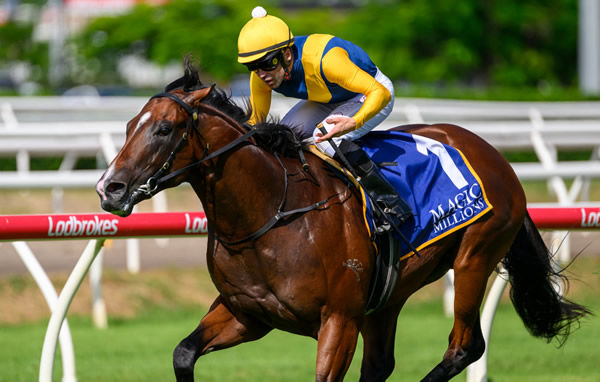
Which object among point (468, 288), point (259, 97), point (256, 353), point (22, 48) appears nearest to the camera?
point (259, 97)

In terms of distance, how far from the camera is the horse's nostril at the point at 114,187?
3.19m

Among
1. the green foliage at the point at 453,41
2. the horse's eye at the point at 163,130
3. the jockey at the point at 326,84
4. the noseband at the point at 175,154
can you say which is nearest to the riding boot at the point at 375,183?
the jockey at the point at 326,84

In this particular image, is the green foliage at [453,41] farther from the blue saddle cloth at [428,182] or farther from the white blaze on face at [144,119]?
the white blaze on face at [144,119]

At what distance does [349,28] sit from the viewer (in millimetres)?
26719

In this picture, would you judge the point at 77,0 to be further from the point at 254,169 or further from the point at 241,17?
the point at 254,169

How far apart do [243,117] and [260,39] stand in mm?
323

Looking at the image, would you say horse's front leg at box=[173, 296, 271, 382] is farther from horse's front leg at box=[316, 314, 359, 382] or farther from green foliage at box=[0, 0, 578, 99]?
green foliage at box=[0, 0, 578, 99]

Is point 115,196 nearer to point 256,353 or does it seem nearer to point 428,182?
point 428,182

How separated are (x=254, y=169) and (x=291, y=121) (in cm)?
57

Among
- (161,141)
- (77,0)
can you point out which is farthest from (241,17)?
(77,0)

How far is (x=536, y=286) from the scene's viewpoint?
4535mm

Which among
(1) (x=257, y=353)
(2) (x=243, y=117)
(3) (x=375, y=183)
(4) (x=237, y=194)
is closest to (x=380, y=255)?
(3) (x=375, y=183)

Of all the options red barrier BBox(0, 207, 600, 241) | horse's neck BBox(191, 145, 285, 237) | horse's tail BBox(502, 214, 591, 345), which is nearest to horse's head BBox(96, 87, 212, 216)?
horse's neck BBox(191, 145, 285, 237)

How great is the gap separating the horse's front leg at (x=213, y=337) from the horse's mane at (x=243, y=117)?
68cm
